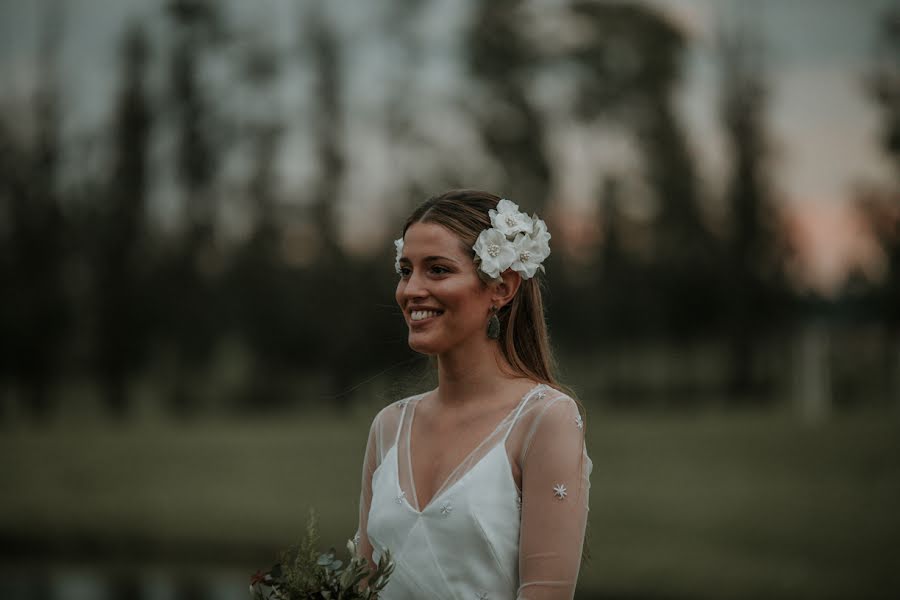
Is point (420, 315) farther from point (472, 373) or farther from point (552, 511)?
point (552, 511)

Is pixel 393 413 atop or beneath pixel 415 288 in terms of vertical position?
beneath

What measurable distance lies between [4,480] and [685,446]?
11.1m

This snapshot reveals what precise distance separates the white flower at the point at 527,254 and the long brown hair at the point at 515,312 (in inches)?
1.9

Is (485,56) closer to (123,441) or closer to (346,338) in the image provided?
(346,338)

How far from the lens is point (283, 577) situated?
7.16ft

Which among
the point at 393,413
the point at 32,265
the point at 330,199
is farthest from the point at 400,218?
the point at 393,413

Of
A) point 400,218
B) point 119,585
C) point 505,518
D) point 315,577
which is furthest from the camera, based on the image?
point 400,218

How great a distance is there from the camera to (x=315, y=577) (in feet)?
7.04

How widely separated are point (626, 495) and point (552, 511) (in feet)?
44.6

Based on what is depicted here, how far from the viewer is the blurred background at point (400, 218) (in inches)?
797

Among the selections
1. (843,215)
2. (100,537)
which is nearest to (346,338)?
(100,537)

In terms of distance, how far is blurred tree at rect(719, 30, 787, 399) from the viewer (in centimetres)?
2208

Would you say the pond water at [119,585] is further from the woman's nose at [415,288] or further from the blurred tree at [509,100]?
the blurred tree at [509,100]

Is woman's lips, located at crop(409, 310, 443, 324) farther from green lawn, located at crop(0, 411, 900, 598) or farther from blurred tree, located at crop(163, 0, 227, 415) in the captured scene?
blurred tree, located at crop(163, 0, 227, 415)
